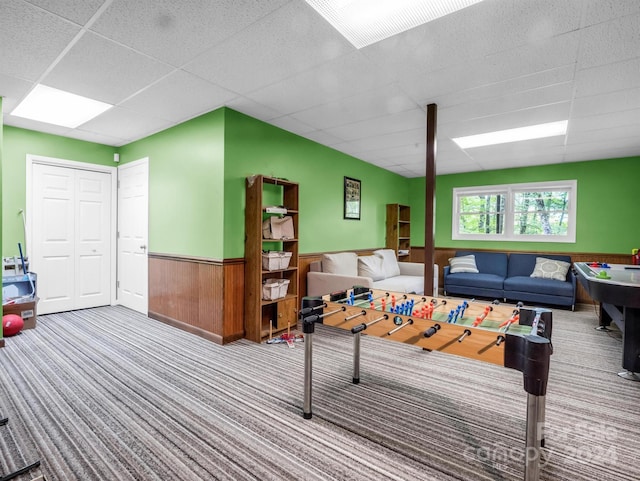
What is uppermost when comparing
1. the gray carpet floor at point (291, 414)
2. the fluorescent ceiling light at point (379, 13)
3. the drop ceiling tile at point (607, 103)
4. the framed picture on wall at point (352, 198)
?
the fluorescent ceiling light at point (379, 13)

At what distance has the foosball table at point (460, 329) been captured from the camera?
139 centimetres

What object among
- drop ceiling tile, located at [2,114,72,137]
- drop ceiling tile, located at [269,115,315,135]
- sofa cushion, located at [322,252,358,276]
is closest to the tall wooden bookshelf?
sofa cushion, located at [322,252,358,276]

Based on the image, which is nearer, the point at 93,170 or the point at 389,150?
the point at 93,170

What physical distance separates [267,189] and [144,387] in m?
2.46

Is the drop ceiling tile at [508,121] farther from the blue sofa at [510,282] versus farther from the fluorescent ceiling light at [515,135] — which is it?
the blue sofa at [510,282]

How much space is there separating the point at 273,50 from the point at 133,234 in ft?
12.4

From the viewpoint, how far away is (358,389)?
2625mm

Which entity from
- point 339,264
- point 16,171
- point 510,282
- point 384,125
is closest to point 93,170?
point 16,171

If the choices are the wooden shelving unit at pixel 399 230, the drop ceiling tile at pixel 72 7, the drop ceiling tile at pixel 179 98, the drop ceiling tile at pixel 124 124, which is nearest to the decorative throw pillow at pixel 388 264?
the wooden shelving unit at pixel 399 230

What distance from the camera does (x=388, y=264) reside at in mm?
5859

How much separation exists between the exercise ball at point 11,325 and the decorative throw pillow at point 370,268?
437 centimetres

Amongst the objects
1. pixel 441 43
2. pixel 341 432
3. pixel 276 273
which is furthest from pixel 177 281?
pixel 441 43

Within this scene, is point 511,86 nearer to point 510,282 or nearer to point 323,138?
point 323,138

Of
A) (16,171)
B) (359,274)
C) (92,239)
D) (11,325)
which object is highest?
(16,171)
